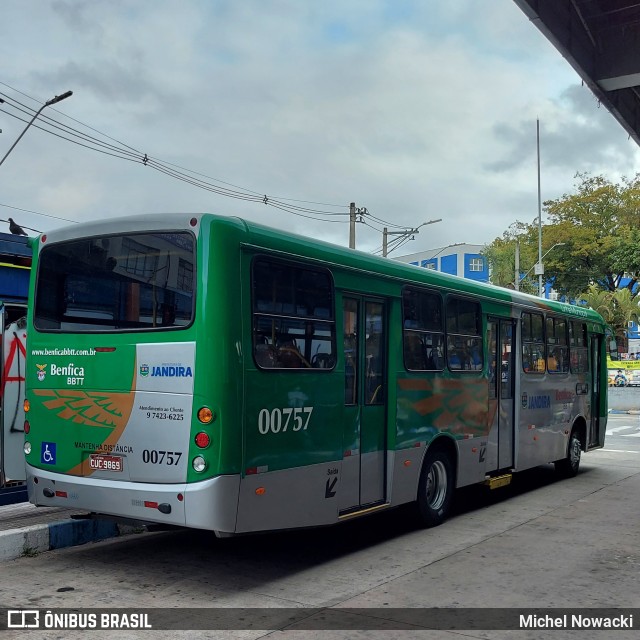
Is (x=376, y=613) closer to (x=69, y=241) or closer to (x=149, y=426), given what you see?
(x=149, y=426)

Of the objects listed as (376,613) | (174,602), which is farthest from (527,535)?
(174,602)

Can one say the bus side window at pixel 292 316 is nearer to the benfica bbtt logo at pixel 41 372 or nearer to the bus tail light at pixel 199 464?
the bus tail light at pixel 199 464

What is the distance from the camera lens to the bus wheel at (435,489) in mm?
9164

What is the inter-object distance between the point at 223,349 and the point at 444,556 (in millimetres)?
3276

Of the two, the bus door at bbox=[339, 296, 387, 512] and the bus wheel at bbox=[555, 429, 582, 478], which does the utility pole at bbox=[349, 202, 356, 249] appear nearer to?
the bus wheel at bbox=[555, 429, 582, 478]

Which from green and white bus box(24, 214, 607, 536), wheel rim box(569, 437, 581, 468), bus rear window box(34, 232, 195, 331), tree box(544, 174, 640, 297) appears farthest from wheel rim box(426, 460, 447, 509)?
tree box(544, 174, 640, 297)

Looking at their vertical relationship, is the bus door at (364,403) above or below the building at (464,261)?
below

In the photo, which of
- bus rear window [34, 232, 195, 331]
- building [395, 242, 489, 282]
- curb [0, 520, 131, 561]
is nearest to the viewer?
bus rear window [34, 232, 195, 331]

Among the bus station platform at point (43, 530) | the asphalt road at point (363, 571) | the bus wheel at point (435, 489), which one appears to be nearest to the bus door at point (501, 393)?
the asphalt road at point (363, 571)

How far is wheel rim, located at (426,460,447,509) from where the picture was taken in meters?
9.41

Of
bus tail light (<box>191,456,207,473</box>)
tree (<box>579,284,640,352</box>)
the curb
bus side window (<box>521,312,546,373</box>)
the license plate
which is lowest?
the curb

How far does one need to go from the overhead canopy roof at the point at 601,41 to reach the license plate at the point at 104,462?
7.72 metres

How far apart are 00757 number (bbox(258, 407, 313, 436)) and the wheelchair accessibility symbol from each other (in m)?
1.98

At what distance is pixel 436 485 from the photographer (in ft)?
31.4
